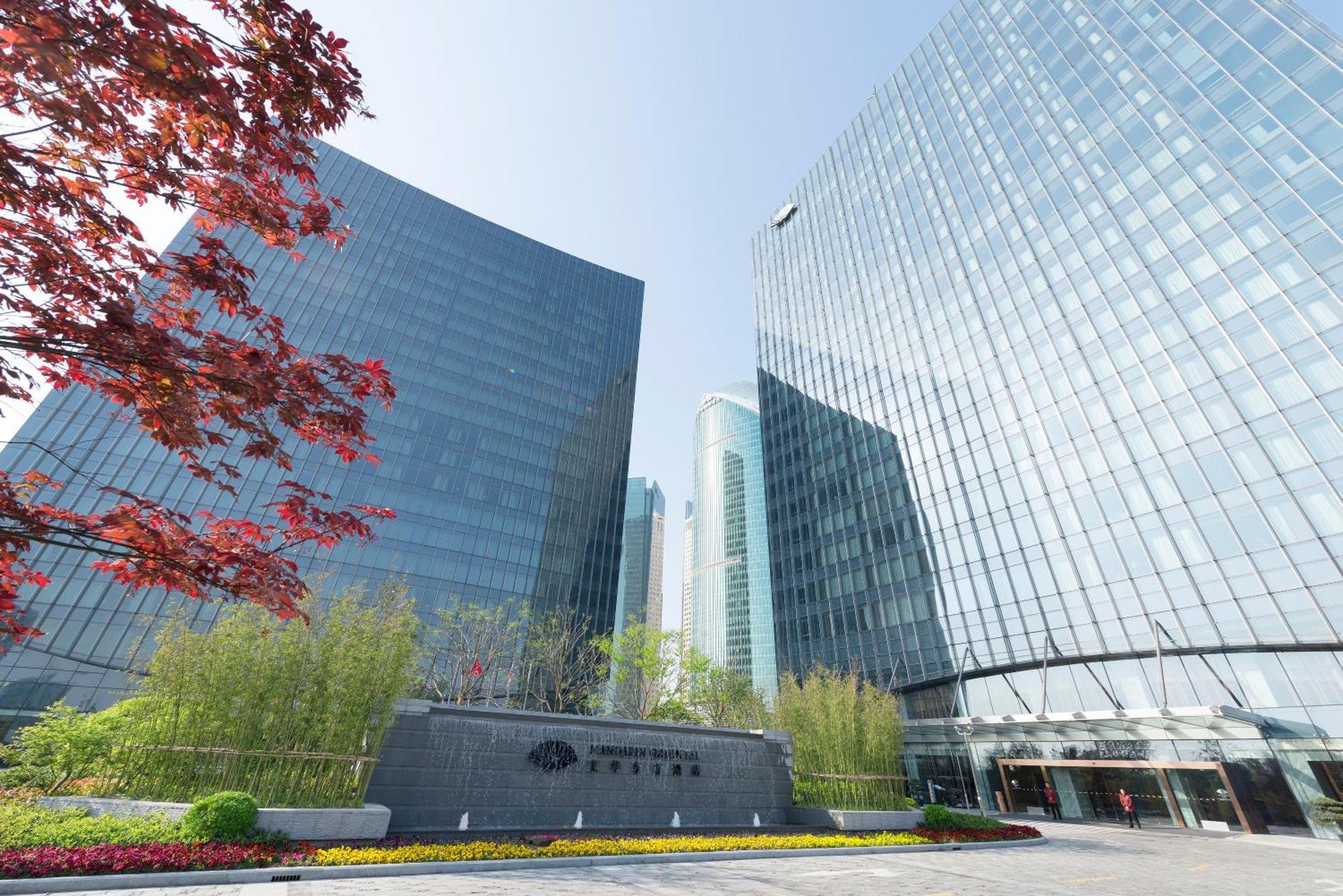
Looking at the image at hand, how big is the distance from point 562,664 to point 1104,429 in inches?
1444

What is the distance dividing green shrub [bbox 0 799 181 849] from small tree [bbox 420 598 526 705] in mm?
17656

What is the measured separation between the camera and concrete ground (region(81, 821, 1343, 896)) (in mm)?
9250

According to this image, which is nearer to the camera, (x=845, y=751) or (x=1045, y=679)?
(x=845, y=751)

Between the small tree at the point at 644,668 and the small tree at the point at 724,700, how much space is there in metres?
1.83

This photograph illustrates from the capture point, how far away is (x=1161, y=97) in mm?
36906

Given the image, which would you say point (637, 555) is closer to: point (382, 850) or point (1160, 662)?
point (1160, 662)

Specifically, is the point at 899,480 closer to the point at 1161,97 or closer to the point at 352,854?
the point at 1161,97

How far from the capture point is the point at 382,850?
11.1m

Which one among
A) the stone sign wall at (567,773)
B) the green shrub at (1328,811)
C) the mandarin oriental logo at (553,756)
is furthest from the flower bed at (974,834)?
the green shrub at (1328,811)

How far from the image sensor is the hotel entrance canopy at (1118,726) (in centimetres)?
2303

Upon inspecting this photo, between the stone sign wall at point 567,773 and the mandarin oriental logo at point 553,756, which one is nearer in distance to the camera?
the stone sign wall at point 567,773

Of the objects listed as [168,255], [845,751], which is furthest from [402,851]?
[845,751]

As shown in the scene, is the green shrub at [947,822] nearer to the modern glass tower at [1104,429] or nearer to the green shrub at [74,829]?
the modern glass tower at [1104,429]

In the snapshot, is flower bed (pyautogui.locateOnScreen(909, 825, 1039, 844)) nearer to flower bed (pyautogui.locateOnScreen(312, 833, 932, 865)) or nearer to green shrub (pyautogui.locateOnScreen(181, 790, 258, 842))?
flower bed (pyautogui.locateOnScreen(312, 833, 932, 865))
